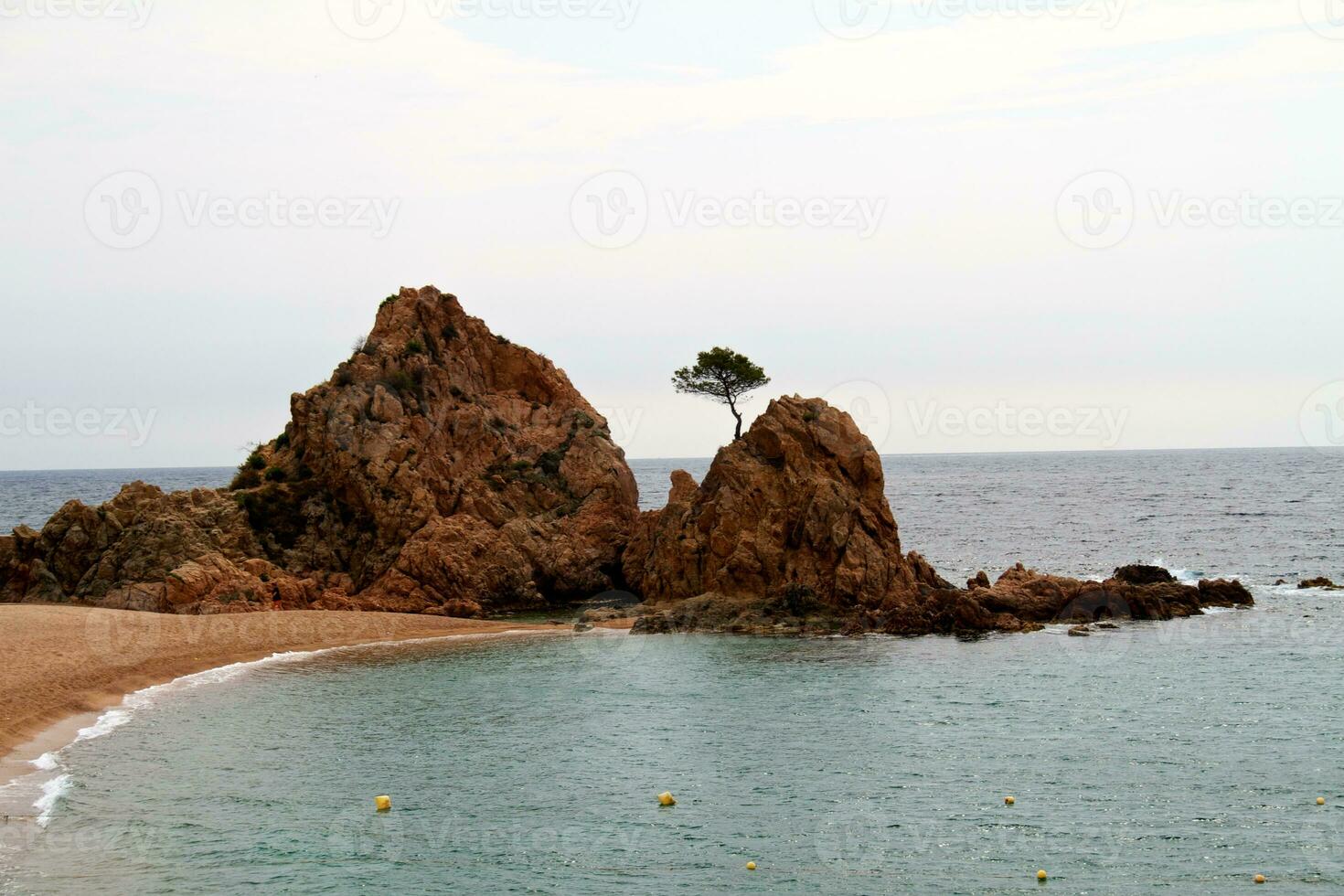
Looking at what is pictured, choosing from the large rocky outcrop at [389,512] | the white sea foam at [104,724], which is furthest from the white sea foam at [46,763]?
the large rocky outcrop at [389,512]

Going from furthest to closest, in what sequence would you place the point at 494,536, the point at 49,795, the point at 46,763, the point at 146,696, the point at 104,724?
the point at 494,536 < the point at 146,696 < the point at 104,724 < the point at 46,763 < the point at 49,795

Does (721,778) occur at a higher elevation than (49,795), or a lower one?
lower

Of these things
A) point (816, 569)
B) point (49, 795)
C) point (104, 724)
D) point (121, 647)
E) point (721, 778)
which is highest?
point (816, 569)

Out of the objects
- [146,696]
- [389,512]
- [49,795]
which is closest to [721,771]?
[49,795]

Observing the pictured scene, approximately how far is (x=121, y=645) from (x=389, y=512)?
16368mm

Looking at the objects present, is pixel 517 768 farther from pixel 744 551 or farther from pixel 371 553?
pixel 371 553

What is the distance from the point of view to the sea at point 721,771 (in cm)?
2134

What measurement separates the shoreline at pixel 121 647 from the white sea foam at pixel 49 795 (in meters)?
0.39

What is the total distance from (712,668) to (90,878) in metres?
23.5

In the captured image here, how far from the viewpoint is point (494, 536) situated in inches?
2298

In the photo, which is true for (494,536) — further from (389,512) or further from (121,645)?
(121,645)

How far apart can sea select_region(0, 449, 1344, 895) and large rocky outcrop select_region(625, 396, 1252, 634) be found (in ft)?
10.2

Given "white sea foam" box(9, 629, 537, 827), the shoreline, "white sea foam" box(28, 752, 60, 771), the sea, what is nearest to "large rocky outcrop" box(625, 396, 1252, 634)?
the sea

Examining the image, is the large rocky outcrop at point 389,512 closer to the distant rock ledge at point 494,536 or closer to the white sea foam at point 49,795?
the distant rock ledge at point 494,536
